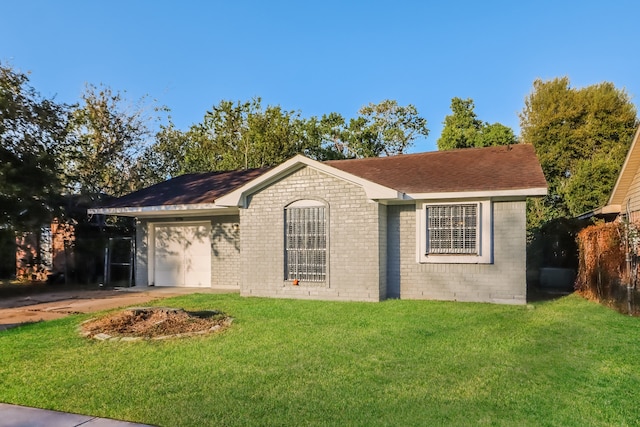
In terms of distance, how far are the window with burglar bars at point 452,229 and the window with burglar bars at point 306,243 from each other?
2669 mm

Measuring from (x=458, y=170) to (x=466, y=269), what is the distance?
2762mm

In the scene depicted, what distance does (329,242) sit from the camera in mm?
11375

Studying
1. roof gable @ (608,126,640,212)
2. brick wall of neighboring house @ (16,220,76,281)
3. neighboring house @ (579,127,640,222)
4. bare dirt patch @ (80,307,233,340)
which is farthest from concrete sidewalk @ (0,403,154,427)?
roof gable @ (608,126,640,212)

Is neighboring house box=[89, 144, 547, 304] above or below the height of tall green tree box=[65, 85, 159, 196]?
below

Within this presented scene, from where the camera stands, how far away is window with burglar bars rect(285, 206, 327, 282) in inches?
A: 452

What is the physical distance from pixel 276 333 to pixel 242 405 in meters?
3.10

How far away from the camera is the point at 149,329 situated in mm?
7617

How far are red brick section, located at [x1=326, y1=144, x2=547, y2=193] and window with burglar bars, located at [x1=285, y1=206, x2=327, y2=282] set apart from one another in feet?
6.36

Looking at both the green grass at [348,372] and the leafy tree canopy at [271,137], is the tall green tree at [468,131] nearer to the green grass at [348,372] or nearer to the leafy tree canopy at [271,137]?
the leafy tree canopy at [271,137]

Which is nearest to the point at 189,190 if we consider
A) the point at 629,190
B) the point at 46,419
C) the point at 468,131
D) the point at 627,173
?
the point at 46,419

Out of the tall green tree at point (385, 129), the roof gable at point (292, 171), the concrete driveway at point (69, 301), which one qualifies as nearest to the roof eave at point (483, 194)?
the roof gable at point (292, 171)

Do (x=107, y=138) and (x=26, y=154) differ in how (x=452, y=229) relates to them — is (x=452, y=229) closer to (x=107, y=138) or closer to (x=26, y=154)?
(x=26, y=154)

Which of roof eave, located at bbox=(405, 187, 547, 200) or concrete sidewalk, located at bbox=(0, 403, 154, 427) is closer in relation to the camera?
concrete sidewalk, located at bbox=(0, 403, 154, 427)

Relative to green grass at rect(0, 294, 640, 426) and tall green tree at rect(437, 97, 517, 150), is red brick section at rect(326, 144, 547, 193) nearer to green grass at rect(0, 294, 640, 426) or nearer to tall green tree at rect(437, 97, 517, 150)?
green grass at rect(0, 294, 640, 426)
